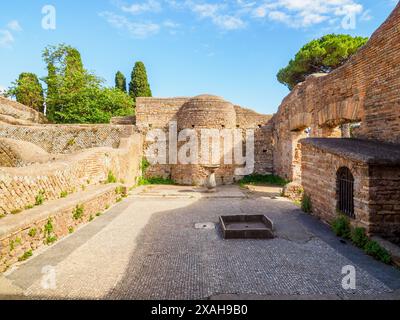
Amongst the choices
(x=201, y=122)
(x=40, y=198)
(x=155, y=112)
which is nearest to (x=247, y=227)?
(x=40, y=198)

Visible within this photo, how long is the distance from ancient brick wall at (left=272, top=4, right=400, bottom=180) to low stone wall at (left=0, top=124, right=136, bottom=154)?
10175 mm

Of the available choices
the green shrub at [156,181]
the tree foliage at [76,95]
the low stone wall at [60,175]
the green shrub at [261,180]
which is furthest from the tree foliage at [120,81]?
the green shrub at [261,180]

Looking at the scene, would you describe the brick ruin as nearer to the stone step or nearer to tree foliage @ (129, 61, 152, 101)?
the stone step

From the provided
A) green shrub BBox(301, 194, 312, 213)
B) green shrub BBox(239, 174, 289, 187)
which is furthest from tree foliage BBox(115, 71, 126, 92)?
green shrub BBox(301, 194, 312, 213)

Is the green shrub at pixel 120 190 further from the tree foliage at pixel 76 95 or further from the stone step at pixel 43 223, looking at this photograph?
the tree foliage at pixel 76 95

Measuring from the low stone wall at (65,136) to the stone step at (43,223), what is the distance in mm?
7432

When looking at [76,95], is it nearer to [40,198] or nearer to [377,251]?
[40,198]

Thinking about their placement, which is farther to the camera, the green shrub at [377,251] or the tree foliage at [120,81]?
the tree foliage at [120,81]

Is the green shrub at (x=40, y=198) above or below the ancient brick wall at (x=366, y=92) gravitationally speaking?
below

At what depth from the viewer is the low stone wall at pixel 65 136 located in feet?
45.1

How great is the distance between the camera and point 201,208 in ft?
27.4

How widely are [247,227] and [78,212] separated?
4.09m

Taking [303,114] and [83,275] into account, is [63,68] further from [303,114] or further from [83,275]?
[83,275]

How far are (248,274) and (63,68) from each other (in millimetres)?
29476
